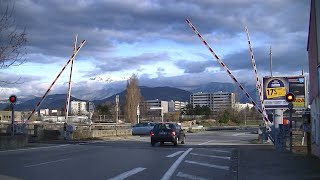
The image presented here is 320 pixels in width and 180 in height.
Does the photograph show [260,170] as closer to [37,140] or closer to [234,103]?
[37,140]

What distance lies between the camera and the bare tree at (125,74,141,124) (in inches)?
3056

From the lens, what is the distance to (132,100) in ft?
256

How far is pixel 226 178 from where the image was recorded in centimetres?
1395

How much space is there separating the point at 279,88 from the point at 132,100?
A: 141ft

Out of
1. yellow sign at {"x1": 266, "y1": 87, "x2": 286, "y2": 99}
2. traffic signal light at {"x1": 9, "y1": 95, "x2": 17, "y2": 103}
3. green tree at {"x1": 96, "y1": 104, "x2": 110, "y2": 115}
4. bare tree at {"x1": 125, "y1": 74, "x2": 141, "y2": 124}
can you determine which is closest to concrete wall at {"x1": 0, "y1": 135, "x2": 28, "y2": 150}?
traffic signal light at {"x1": 9, "y1": 95, "x2": 17, "y2": 103}

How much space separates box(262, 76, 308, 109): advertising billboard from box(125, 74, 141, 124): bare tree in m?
42.5

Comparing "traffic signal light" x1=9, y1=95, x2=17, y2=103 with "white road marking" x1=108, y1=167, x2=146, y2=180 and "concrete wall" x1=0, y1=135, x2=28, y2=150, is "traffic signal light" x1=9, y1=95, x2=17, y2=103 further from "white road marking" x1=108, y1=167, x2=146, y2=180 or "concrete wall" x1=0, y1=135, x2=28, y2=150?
"white road marking" x1=108, y1=167, x2=146, y2=180

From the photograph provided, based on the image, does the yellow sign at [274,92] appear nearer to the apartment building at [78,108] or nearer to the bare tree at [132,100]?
the bare tree at [132,100]

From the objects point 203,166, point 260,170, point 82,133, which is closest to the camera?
point 260,170

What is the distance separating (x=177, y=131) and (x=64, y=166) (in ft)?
51.4

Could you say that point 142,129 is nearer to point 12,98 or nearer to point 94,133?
point 94,133

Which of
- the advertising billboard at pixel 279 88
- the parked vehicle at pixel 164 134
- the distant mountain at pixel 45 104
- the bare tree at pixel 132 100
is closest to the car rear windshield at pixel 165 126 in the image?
the parked vehicle at pixel 164 134

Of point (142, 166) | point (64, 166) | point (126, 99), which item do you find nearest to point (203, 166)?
point (142, 166)

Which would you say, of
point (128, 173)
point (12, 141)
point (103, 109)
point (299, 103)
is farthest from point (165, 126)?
point (103, 109)
